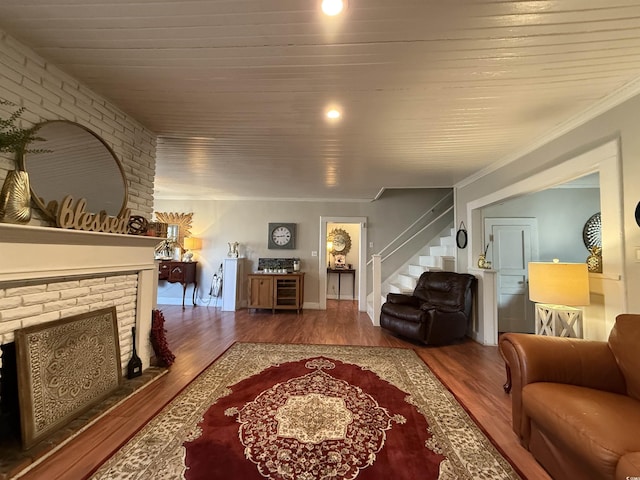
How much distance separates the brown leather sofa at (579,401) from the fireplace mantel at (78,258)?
9.47ft

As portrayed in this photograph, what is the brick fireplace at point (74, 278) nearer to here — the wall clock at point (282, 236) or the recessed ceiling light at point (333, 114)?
the recessed ceiling light at point (333, 114)

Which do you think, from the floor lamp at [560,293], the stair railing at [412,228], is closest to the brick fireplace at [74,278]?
the floor lamp at [560,293]

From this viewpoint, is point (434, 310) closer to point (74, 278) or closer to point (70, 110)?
point (74, 278)

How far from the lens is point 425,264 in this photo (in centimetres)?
522

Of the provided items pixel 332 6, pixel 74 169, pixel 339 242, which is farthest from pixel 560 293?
pixel 339 242

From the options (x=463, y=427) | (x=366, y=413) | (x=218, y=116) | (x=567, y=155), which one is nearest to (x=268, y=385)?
(x=366, y=413)

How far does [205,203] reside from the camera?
6.08 metres

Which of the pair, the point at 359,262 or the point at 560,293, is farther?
the point at 359,262

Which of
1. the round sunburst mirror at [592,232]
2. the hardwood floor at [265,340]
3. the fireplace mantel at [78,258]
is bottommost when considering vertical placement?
the hardwood floor at [265,340]

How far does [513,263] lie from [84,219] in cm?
530

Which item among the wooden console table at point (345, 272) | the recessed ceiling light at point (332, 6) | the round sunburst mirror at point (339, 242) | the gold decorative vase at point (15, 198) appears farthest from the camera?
the round sunburst mirror at point (339, 242)

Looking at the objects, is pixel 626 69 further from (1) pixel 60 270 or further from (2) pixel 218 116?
(1) pixel 60 270

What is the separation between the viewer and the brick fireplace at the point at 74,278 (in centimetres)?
157

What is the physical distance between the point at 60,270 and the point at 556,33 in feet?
10.7
